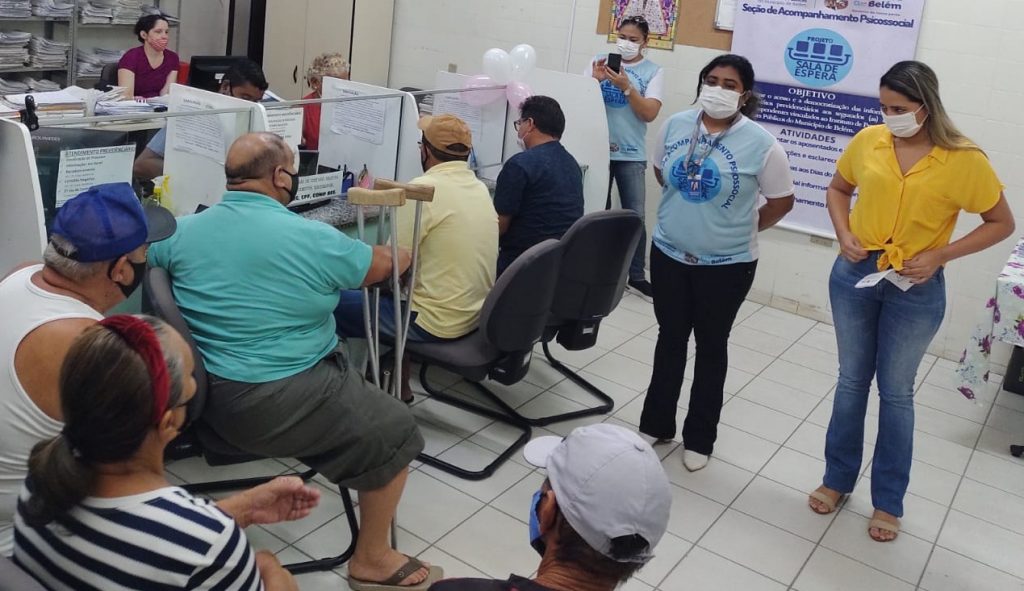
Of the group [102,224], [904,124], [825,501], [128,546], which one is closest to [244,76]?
[102,224]

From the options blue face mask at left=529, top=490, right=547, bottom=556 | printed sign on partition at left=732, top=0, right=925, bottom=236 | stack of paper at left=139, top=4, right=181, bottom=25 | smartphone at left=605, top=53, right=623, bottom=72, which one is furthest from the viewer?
stack of paper at left=139, top=4, right=181, bottom=25

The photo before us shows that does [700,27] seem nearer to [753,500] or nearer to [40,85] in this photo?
[753,500]

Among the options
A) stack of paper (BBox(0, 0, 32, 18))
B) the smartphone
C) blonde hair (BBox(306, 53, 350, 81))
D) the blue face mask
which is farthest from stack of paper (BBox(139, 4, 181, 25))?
the blue face mask

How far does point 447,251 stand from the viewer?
2.90m

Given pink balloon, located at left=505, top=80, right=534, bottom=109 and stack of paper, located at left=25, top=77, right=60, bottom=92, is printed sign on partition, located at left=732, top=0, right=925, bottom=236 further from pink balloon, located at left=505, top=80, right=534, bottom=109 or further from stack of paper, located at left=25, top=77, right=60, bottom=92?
stack of paper, located at left=25, top=77, right=60, bottom=92

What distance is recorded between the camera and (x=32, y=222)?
2.26 m

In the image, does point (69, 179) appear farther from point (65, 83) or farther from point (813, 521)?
point (65, 83)

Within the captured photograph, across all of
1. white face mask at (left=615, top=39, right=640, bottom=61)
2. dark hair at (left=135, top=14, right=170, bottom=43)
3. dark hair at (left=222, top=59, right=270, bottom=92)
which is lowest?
dark hair at (left=222, top=59, right=270, bottom=92)

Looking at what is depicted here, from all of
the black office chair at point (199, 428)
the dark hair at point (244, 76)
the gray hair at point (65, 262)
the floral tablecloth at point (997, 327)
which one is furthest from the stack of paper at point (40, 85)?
the floral tablecloth at point (997, 327)

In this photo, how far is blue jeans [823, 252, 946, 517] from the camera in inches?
106

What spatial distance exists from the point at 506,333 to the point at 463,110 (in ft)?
5.59

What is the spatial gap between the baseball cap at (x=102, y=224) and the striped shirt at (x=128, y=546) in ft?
2.03

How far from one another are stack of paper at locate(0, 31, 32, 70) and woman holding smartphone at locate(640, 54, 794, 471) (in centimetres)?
398

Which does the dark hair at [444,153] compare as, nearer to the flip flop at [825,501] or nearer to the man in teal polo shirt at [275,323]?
the man in teal polo shirt at [275,323]
